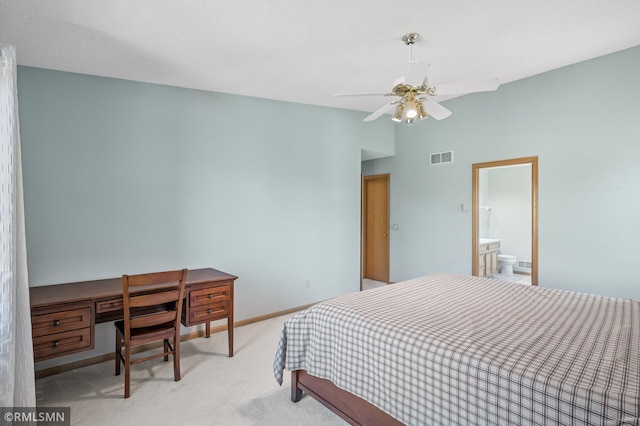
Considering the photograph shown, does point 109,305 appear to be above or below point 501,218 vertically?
below

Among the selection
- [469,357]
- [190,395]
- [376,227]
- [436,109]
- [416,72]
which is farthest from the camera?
[376,227]

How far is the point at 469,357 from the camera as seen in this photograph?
1.48 m

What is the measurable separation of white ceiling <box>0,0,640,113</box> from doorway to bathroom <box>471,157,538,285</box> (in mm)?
1488

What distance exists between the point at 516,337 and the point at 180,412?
2.22 metres

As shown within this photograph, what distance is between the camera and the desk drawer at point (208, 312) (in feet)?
9.48

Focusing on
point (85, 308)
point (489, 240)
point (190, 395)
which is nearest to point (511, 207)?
point (489, 240)

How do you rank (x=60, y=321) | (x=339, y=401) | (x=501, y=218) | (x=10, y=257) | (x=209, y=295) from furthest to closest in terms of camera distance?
(x=501, y=218)
(x=209, y=295)
(x=60, y=321)
(x=339, y=401)
(x=10, y=257)

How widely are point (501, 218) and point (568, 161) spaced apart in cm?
149

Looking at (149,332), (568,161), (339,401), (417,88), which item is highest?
(417,88)

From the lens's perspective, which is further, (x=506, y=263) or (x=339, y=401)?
(x=506, y=263)

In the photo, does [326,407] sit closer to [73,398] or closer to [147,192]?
[73,398]

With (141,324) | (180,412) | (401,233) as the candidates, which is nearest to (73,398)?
(141,324)

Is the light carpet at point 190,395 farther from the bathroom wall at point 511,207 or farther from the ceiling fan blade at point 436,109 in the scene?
the bathroom wall at point 511,207

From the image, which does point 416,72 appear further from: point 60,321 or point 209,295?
point 60,321
